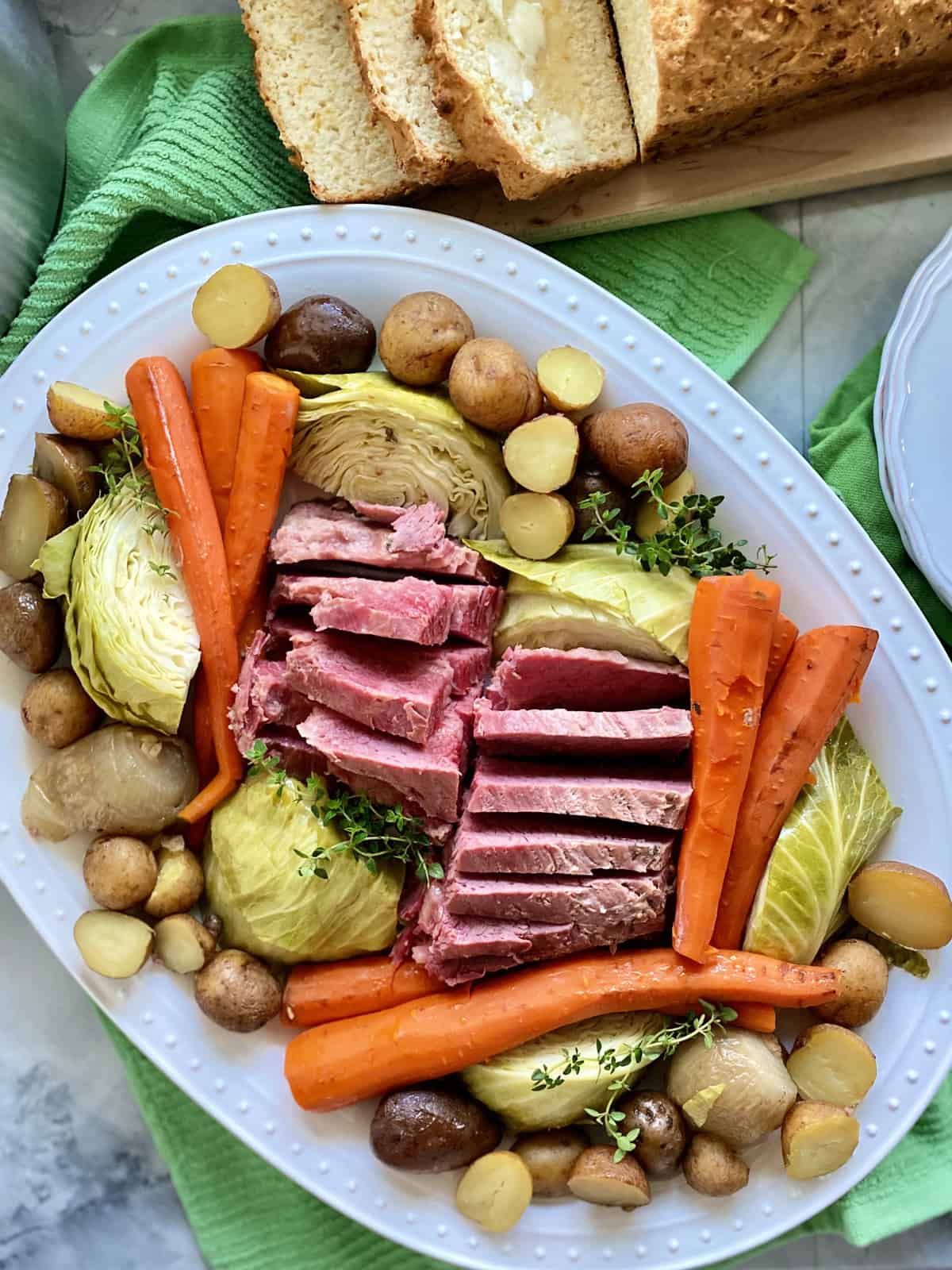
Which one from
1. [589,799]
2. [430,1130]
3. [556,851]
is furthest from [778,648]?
[430,1130]

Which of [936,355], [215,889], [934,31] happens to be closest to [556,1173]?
[215,889]

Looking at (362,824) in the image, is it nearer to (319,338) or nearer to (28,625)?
(28,625)

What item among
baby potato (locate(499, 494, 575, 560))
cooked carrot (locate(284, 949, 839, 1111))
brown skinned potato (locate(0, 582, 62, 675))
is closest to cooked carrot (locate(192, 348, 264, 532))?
brown skinned potato (locate(0, 582, 62, 675))

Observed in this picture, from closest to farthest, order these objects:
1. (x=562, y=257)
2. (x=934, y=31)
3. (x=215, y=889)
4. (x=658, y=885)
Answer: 1. (x=934, y=31)
2. (x=658, y=885)
3. (x=215, y=889)
4. (x=562, y=257)

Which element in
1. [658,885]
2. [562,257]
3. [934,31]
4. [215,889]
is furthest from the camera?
[562,257]

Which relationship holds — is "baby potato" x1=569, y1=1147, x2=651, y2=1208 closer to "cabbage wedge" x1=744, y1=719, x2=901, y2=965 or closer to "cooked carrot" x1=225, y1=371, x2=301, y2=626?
"cabbage wedge" x1=744, y1=719, x2=901, y2=965

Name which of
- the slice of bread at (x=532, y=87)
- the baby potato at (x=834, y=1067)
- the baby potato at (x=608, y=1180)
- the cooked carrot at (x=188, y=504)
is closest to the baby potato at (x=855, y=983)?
the baby potato at (x=834, y=1067)

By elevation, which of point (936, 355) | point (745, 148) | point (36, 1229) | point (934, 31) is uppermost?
point (934, 31)

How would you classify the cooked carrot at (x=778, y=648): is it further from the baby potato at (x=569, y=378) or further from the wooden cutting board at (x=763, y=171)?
the wooden cutting board at (x=763, y=171)

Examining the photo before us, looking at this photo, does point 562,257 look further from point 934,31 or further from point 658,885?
point 658,885
